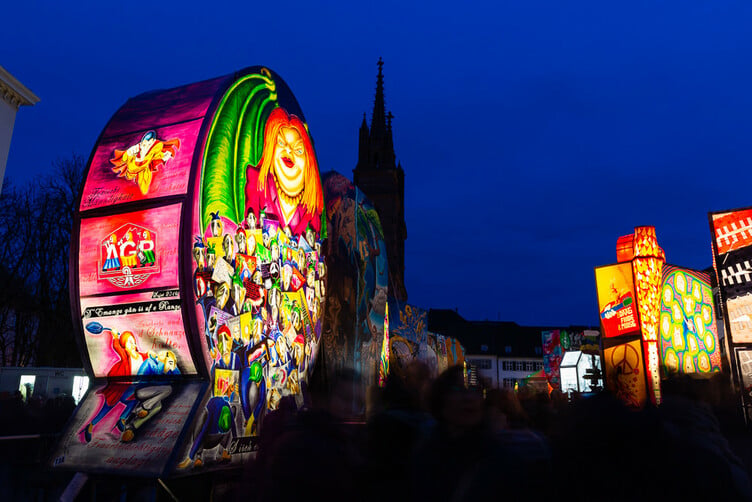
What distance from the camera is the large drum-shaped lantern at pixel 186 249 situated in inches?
283

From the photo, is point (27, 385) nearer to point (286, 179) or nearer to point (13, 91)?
point (13, 91)

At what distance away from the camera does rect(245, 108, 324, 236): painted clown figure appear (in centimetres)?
927

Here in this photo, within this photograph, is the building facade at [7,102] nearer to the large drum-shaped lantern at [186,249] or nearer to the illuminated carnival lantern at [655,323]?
the large drum-shaped lantern at [186,249]

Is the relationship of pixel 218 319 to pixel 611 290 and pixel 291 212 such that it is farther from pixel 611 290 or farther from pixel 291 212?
pixel 611 290

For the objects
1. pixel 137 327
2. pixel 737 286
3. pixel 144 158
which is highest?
pixel 144 158

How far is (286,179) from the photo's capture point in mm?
10398

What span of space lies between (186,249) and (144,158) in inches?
61.3

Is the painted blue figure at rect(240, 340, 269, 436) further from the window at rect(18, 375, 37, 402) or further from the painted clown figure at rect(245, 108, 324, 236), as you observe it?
the window at rect(18, 375, 37, 402)

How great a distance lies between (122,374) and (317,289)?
16.9 feet

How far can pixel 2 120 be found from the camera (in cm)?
1805

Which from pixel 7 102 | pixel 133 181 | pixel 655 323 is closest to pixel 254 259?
pixel 133 181

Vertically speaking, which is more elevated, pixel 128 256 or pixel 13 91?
pixel 13 91

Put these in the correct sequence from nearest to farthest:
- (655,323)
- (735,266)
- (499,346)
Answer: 1. (735,266)
2. (655,323)
3. (499,346)

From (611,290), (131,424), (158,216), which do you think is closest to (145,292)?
(158,216)
